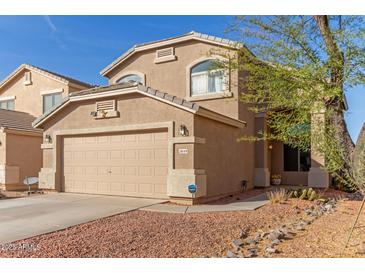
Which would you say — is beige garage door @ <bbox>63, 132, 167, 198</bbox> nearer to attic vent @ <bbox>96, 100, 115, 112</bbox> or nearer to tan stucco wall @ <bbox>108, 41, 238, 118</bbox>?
attic vent @ <bbox>96, 100, 115, 112</bbox>

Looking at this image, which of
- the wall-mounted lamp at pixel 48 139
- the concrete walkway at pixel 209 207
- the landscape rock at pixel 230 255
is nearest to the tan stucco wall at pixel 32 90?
the wall-mounted lamp at pixel 48 139

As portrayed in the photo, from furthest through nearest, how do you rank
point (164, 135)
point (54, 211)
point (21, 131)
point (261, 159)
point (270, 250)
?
point (21, 131)
point (261, 159)
point (164, 135)
point (54, 211)
point (270, 250)

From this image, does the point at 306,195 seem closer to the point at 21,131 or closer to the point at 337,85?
the point at 337,85

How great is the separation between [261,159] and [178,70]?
6.24 meters

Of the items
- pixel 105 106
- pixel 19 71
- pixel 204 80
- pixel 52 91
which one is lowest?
pixel 105 106

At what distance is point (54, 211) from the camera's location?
30.5 ft

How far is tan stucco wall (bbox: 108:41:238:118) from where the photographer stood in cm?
1481

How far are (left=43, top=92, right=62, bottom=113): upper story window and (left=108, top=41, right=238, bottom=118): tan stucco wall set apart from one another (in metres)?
5.25

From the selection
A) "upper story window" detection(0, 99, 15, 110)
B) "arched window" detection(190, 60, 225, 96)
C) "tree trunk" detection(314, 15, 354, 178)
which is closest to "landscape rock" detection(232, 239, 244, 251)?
"tree trunk" detection(314, 15, 354, 178)

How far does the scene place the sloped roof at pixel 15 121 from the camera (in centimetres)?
1646

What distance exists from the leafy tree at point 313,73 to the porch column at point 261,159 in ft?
21.9

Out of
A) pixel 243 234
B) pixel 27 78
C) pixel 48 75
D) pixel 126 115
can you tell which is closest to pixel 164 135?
pixel 126 115

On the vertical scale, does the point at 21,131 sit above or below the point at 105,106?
below
